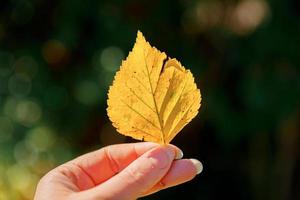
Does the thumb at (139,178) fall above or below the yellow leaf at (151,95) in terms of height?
below

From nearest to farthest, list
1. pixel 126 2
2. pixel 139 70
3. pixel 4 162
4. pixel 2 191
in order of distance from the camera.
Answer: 1. pixel 139 70
2. pixel 2 191
3. pixel 4 162
4. pixel 126 2

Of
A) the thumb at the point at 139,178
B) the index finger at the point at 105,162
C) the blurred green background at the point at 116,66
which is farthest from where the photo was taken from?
the blurred green background at the point at 116,66

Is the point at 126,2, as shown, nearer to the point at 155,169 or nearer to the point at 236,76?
the point at 236,76

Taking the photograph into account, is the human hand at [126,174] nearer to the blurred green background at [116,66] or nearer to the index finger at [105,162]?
the index finger at [105,162]

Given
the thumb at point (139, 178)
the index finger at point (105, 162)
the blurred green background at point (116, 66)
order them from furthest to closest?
the blurred green background at point (116, 66), the index finger at point (105, 162), the thumb at point (139, 178)

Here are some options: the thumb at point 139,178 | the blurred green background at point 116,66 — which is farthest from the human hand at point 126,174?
the blurred green background at point 116,66

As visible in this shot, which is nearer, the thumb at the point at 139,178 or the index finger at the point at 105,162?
the thumb at the point at 139,178

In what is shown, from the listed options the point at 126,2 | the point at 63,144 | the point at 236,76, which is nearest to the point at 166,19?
the point at 126,2

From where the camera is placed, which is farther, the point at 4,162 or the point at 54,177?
the point at 4,162
